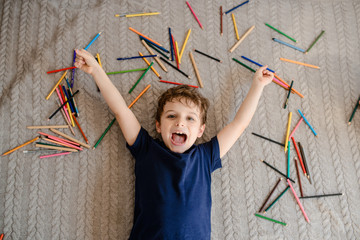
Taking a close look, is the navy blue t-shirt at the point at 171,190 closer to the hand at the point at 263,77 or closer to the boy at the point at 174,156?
the boy at the point at 174,156

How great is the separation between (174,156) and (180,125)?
0.14 m

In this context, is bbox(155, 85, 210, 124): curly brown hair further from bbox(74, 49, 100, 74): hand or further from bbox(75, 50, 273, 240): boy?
bbox(74, 49, 100, 74): hand

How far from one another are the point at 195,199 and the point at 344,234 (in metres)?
0.75

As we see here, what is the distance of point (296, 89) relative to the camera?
4.99 feet

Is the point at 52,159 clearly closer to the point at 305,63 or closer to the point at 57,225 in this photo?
the point at 57,225

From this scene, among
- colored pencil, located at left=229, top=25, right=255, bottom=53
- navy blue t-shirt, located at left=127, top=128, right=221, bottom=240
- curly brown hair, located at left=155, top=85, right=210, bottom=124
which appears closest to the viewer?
navy blue t-shirt, located at left=127, top=128, right=221, bottom=240

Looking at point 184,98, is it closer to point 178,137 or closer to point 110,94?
point 178,137

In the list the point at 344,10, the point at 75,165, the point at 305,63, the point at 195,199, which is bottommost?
the point at 195,199

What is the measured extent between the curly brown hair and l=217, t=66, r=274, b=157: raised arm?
0.12m

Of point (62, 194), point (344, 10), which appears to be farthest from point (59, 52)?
point (344, 10)

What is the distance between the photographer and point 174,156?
1.26 meters

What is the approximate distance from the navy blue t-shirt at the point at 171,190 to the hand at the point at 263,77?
0.34m

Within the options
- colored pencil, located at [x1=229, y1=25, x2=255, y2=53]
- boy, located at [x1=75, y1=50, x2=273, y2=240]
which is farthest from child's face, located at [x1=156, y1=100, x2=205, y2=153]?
colored pencil, located at [x1=229, y1=25, x2=255, y2=53]

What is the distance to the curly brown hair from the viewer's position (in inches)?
51.7
